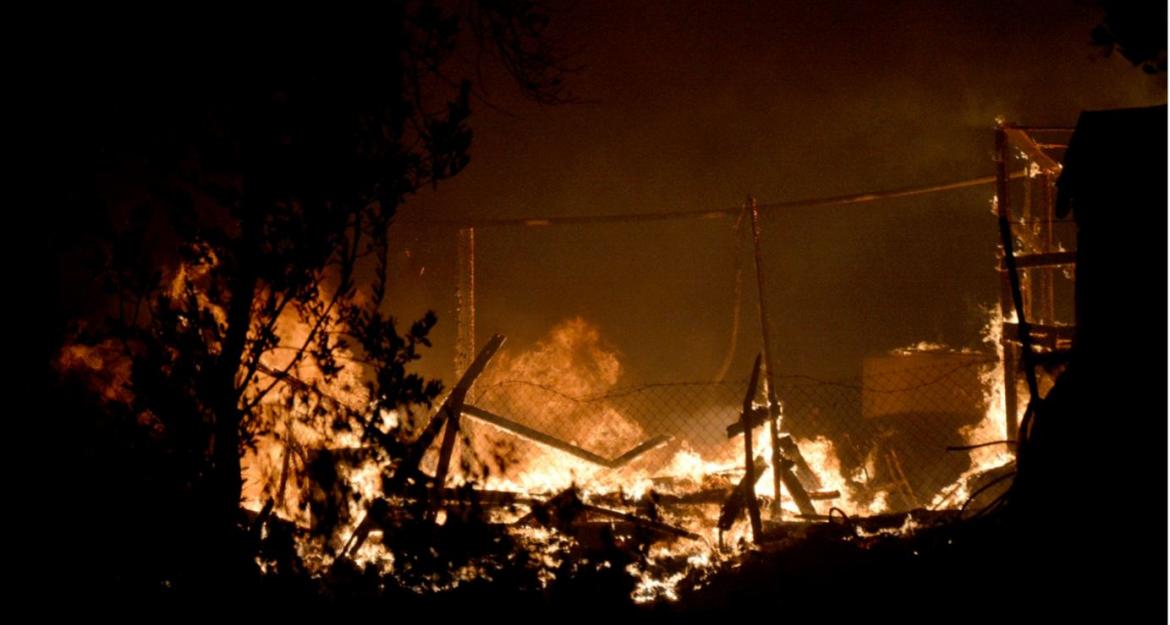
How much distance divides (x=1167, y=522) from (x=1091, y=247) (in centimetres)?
158

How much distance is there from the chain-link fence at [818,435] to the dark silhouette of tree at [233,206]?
3.16 m

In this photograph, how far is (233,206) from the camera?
154 inches

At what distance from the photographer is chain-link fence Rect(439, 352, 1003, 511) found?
876cm

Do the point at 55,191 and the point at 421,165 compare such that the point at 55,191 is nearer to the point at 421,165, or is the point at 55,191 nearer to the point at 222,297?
the point at 222,297

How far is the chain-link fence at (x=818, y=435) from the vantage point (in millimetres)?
8758

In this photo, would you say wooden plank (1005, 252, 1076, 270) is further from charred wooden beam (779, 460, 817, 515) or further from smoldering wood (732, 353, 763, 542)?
smoldering wood (732, 353, 763, 542)

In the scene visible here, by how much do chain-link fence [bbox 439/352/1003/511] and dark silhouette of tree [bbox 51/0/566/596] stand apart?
10.4 feet

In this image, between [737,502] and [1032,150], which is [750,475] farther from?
[1032,150]

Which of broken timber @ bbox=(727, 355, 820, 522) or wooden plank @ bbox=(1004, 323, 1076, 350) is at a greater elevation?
wooden plank @ bbox=(1004, 323, 1076, 350)

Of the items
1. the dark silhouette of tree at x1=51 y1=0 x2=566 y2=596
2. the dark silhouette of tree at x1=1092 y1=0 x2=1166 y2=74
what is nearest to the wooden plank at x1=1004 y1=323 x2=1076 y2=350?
the dark silhouette of tree at x1=1092 y1=0 x2=1166 y2=74

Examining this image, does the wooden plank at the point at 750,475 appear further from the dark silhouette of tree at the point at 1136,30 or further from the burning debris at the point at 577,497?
the dark silhouette of tree at the point at 1136,30

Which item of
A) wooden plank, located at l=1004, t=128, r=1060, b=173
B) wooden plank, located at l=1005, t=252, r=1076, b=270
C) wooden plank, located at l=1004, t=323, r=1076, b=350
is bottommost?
wooden plank, located at l=1004, t=323, r=1076, b=350

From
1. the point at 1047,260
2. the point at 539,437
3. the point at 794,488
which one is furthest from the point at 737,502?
the point at 1047,260

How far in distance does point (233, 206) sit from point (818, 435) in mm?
13101
